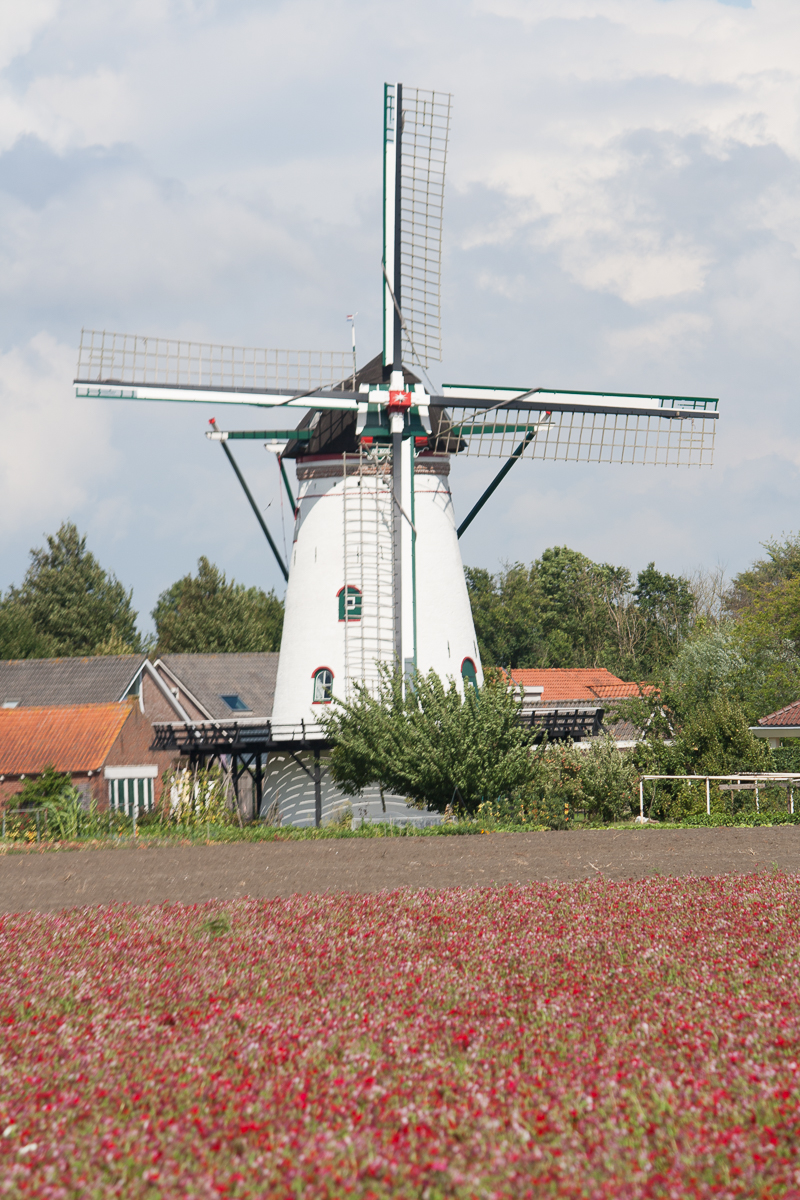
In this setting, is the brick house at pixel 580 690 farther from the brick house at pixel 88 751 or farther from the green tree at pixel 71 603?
the green tree at pixel 71 603

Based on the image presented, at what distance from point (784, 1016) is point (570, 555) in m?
79.8

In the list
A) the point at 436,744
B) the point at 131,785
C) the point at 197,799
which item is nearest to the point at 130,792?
the point at 131,785

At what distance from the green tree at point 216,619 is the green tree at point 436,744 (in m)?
48.7

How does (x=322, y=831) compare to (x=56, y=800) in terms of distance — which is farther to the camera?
(x=56, y=800)

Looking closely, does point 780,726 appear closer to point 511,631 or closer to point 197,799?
point 197,799

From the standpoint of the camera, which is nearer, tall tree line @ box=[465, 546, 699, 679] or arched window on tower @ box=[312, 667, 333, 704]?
arched window on tower @ box=[312, 667, 333, 704]

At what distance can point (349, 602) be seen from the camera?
28328mm

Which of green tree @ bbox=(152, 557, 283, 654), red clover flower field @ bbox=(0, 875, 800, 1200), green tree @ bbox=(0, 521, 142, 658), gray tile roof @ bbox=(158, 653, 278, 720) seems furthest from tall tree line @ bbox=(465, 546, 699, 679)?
red clover flower field @ bbox=(0, 875, 800, 1200)

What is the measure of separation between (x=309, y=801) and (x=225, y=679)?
17480 millimetres

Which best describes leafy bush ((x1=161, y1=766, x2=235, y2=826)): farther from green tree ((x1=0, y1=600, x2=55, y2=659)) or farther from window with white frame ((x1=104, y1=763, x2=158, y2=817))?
green tree ((x1=0, y1=600, x2=55, y2=659))

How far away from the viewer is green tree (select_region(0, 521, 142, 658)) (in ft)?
247

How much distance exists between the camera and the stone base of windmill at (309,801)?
2806 cm

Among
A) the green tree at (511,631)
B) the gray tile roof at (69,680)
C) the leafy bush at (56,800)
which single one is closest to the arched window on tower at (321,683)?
the leafy bush at (56,800)

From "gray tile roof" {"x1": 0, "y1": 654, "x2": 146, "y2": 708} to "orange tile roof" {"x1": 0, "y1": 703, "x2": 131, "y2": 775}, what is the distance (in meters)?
9.49
